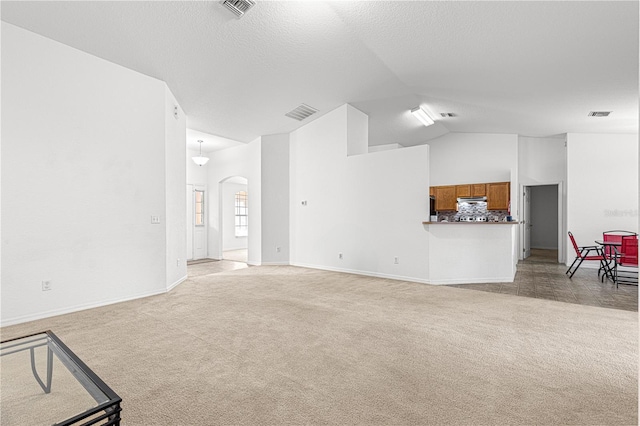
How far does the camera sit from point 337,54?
15.1 feet

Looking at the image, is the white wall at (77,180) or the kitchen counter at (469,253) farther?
the kitchen counter at (469,253)

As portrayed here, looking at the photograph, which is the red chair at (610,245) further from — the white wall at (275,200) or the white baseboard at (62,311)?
the white baseboard at (62,311)

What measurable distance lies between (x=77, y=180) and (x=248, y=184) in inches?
174

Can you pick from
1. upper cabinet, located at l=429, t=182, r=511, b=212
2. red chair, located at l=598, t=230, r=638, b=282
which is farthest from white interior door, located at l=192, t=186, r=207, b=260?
red chair, located at l=598, t=230, r=638, b=282

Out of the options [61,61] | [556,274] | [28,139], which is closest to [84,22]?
[61,61]

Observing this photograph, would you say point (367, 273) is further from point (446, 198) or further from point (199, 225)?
point (199, 225)

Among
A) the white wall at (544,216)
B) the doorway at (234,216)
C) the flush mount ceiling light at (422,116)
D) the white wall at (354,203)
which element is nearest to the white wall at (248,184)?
the white wall at (354,203)

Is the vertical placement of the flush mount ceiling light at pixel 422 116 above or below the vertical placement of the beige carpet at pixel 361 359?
above

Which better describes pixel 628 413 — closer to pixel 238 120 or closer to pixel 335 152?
pixel 335 152

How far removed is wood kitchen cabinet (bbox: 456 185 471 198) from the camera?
336 inches

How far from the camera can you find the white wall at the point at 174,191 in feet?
16.4

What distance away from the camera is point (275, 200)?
7.71 meters

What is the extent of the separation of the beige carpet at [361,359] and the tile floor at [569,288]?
482mm

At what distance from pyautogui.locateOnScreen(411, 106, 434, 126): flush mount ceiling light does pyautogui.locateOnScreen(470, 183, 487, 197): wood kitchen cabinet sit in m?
2.15
